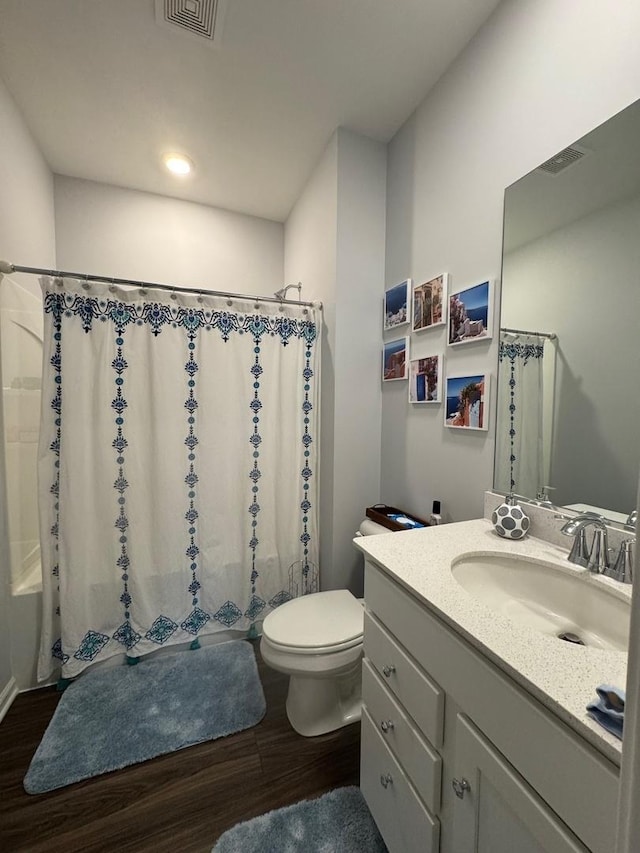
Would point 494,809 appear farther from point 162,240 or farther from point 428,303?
point 162,240

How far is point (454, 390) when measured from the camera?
1442 mm

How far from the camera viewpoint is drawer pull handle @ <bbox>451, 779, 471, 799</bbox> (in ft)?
2.21

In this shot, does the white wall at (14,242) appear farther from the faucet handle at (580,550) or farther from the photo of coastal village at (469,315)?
the faucet handle at (580,550)

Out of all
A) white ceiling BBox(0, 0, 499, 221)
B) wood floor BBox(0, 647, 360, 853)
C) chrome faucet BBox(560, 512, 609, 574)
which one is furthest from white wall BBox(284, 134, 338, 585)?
chrome faucet BBox(560, 512, 609, 574)

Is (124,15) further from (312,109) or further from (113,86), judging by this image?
(312,109)

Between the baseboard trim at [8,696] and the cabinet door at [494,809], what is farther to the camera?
the baseboard trim at [8,696]

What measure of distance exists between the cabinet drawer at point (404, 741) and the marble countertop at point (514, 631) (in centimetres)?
34

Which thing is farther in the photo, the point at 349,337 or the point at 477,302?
the point at 349,337

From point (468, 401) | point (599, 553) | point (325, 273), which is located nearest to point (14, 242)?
point (325, 273)

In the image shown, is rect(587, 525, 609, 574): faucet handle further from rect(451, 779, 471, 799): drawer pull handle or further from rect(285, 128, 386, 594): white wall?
rect(285, 128, 386, 594): white wall

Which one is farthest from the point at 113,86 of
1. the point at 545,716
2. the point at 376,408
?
the point at 545,716

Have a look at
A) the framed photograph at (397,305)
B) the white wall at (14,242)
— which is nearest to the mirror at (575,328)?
the framed photograph at (397,305)

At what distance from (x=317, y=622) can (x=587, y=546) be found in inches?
39.0

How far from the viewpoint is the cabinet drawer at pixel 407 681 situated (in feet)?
2.46
